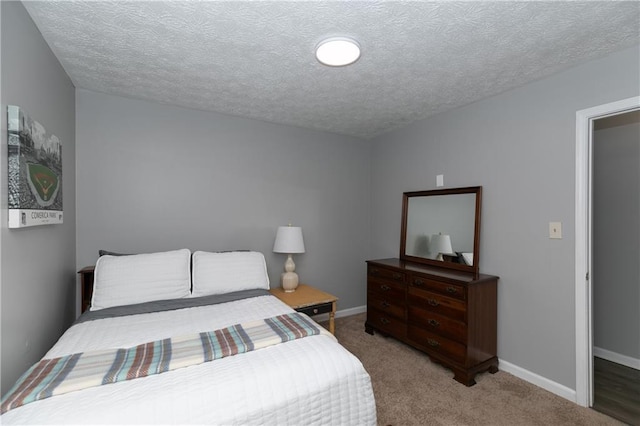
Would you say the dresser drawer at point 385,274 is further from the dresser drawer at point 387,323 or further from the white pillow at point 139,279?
the white pillow at point 139,279

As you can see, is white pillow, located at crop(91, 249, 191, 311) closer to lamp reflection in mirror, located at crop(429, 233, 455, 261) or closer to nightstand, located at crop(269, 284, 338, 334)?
nightstand, located at crop(269, 284, 338, 334)

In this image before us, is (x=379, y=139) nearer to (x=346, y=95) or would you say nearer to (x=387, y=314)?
(x=346, y=95)

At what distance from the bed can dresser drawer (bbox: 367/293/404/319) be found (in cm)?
134

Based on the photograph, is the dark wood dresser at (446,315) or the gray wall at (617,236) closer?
the dark wood dresser at (446,315)

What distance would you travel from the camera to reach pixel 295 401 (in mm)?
1242

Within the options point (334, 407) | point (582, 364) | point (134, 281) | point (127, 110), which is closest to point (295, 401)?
point (334, 407)

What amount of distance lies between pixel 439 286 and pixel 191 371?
206cm

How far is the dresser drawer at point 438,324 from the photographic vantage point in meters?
2.36

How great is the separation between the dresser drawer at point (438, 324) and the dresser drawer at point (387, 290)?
0.56 feet

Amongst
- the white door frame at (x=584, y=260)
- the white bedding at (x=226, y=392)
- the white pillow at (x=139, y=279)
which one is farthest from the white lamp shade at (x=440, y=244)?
the white pillow at (x=139, y=279)

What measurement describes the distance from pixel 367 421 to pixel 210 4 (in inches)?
87.6

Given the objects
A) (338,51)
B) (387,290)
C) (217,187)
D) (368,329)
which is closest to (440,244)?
(387,290)

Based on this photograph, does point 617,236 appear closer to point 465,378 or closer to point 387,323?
point 465,378

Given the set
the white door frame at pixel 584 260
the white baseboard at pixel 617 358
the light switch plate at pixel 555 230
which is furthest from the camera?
the white baseboard at pixel 617 358
